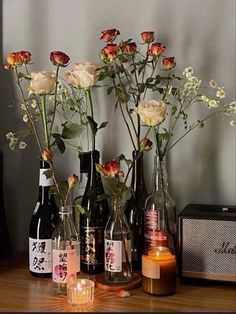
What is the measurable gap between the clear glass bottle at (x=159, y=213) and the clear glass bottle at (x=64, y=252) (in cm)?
17

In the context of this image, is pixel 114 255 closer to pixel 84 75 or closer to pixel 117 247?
pixel 117 247

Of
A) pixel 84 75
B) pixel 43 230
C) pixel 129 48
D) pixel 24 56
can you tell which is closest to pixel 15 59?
pixel 24 56

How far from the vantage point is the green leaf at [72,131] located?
4.26 feet

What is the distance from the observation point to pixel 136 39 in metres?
1.35

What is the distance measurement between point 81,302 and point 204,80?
64 cm

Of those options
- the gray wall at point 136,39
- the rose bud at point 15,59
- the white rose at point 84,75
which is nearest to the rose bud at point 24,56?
the rose bud at point 15,59

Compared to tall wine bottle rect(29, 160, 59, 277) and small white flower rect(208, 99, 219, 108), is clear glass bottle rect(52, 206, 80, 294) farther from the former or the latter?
small white flower rect(208, 99, 219, 108)

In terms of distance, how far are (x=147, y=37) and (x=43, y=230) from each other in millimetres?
545

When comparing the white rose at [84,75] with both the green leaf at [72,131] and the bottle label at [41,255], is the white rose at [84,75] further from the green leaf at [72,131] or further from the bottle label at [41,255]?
the bottle label at [41,255]

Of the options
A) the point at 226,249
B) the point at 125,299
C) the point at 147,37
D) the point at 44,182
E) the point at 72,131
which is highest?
the point at 147,37

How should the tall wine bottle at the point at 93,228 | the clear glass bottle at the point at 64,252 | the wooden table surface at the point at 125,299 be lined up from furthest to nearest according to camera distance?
the tall wine bottle at the point at 93,228 → the clear glass bottle at the point at 64,252 → the wooden table surface at the point at 125,299

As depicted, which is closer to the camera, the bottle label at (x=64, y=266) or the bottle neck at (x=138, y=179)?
the bottle label at (x=64, y=266)

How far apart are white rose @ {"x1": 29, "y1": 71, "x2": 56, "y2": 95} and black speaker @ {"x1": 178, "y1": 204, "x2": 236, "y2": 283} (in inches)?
17.2

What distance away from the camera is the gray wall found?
128 centimetres
